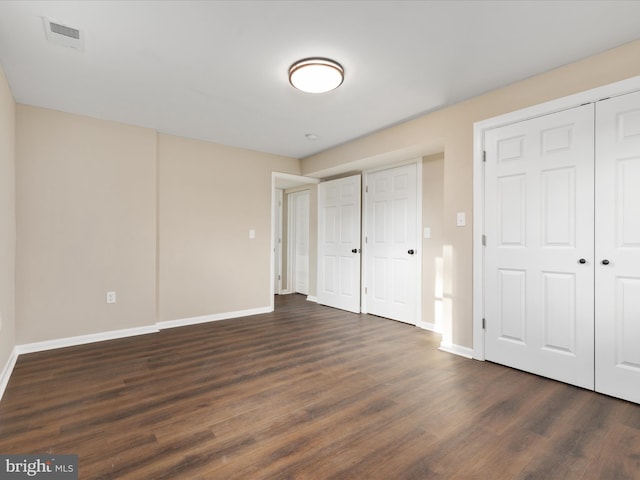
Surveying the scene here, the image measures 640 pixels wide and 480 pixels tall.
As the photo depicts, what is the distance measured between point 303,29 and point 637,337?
9.76 ft

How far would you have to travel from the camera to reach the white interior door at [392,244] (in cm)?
409

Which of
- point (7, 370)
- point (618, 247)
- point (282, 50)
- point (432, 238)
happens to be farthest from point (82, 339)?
point (618, 247)

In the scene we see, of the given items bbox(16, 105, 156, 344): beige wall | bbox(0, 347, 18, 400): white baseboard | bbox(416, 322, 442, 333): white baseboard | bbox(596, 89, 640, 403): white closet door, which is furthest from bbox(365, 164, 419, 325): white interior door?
bbox(0, 347, 18, 400): white baseboard

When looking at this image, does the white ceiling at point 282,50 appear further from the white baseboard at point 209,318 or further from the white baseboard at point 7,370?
the white baseboard at point 209,318

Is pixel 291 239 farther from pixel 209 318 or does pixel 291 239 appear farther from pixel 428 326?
pixel 428 326

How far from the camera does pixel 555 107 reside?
95.5 inches

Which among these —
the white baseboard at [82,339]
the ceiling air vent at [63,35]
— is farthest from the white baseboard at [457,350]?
the ceiling air vent at [63,35]

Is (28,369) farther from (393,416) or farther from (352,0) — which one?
(352,0)

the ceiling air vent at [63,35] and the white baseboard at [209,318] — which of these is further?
the white baseboard at [209,318]

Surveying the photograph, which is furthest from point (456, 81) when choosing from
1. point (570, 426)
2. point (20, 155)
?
point (20, 155)

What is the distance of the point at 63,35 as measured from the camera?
6.59ft

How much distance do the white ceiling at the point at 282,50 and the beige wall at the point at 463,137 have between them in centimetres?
11

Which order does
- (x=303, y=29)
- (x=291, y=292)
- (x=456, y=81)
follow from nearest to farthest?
(x=303, y=29) → (x=456, y=81) → (x=291, y=292)

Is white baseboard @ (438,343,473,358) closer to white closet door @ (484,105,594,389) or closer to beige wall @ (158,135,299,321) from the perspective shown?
white closet door @ (484,105,594,389)
